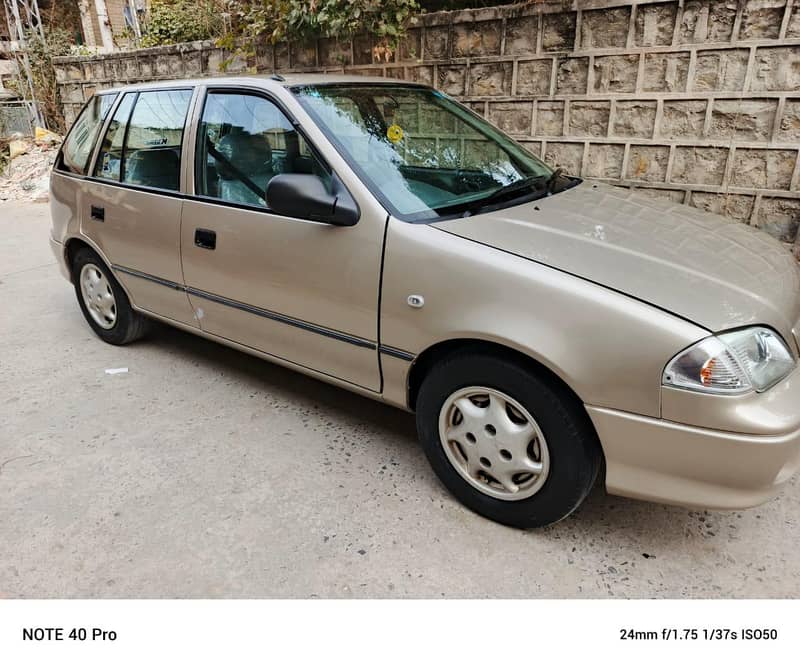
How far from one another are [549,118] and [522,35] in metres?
0.77

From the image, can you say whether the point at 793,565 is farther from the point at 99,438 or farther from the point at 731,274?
the point at 99,438

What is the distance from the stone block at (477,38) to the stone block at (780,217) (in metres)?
2.69

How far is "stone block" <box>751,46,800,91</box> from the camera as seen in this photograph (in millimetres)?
4406

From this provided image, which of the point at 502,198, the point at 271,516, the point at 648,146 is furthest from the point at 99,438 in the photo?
the point at 648,146

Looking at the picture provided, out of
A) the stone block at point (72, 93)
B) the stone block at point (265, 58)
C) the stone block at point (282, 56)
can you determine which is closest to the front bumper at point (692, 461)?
the stone block at point (282, 56)

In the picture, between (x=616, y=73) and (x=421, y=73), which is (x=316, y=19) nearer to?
(x=421, y=73)

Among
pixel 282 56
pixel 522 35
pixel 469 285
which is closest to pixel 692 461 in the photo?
pixel 469 285

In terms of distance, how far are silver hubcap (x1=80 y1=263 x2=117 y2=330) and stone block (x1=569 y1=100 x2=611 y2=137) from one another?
406cm

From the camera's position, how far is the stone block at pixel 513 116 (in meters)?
5.61

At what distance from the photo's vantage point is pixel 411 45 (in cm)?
606

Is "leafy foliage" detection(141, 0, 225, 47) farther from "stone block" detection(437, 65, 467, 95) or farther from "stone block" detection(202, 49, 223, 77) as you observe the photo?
"stone block" detection(437, 65, 467, 95)

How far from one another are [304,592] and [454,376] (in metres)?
0.96

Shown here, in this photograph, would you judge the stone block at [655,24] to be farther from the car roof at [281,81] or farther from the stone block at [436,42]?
the car roof at [281,81]

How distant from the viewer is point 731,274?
220cm
